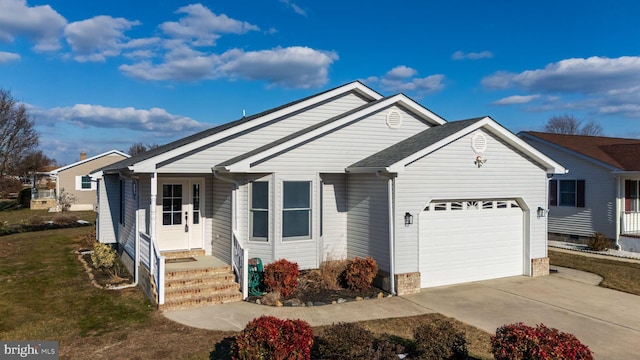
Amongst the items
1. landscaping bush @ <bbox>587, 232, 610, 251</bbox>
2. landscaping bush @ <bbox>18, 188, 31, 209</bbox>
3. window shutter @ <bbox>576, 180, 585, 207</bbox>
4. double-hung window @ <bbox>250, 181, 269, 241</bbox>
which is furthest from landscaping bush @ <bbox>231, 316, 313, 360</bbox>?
landscaping bush @ <bbox>18, 188, 31, 209</bbox>

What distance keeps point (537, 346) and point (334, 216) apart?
24.6 ft

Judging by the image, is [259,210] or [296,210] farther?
[296,210]

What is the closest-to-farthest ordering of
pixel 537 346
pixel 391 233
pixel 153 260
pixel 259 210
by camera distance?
pixel 537 346
pixel 153 260
pixel 391 233
pixel 259 210

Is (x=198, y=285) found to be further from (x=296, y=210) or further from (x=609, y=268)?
(x=609, y=268)

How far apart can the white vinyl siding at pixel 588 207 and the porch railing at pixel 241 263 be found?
16.1 meters

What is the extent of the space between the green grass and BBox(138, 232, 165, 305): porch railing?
11410 mm

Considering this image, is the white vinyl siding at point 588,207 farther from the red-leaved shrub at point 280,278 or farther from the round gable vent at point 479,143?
the red-leaved shrub at point 280,278

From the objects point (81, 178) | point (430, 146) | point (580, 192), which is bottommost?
point (580, 192)

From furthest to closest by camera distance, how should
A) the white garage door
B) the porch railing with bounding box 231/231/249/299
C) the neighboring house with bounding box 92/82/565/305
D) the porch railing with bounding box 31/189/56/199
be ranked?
the porch railing with bounding box 31/189/56/199, the white garage door, the neighboring house with bounding box 92/82/565/305, the porch railing with bounding box 231/231/249/299

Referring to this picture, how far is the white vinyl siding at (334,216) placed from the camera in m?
12.2

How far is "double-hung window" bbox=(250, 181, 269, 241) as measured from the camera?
11.1 m

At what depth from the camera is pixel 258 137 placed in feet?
40.2

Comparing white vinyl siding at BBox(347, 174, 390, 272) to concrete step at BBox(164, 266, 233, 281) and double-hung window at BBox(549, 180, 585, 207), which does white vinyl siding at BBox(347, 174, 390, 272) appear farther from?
double-hung window at BBox(549, 180, 585, 207)

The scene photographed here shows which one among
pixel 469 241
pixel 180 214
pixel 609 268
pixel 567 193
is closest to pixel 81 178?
pixel 180 214
